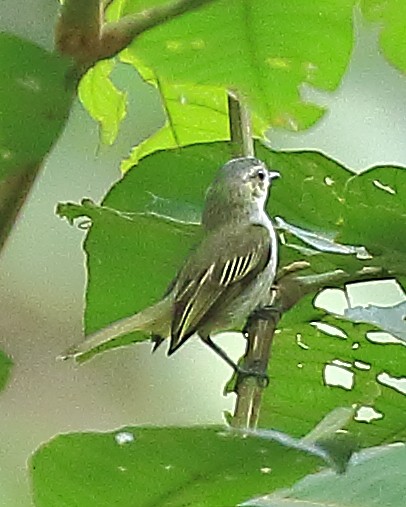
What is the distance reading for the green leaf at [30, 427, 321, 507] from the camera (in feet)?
1.35

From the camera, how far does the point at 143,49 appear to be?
0.75 meters

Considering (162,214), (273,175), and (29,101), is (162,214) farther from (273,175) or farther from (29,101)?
(29,101)

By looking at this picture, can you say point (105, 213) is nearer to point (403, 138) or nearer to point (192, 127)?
point (192, 127)

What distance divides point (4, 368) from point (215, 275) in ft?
0.66

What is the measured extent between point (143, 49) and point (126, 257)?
0.16m

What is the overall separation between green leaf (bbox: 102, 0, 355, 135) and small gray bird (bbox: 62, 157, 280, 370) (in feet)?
0.19

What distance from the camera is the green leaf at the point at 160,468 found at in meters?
→ 0.41

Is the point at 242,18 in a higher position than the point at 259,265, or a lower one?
higher

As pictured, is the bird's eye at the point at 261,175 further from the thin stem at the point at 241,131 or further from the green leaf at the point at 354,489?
the green leaf at the point at 354,489

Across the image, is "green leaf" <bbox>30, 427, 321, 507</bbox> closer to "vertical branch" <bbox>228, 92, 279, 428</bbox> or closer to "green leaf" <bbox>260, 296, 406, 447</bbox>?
"vertical branch" <bbox>228, 92, 279, 428</bbox>

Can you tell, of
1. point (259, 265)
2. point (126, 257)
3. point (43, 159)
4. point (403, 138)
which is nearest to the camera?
point (43, 159)

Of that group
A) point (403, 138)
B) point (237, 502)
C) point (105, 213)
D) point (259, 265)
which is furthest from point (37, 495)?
point (403, 138)

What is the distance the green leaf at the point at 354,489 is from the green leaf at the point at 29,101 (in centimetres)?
20

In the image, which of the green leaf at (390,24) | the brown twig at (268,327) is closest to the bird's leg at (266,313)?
the brown twig at (268,327)
